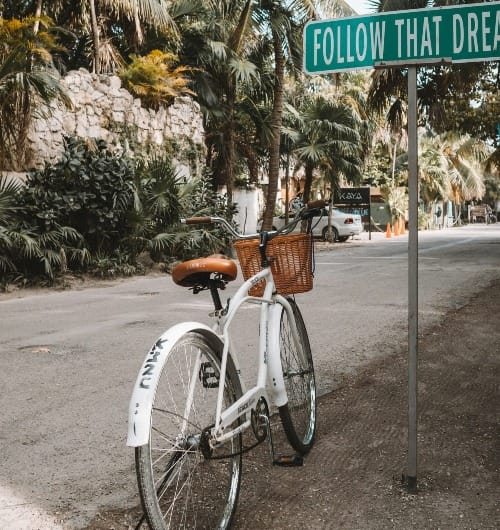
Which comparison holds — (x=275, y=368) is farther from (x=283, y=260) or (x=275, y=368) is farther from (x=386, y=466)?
(x=386, y=466)

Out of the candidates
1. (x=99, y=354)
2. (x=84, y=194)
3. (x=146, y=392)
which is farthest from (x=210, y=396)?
(x=84, y=194)

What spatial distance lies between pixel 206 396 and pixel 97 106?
45.6 ft

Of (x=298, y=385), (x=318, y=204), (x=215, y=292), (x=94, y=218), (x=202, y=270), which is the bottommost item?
(x=298, y=385)

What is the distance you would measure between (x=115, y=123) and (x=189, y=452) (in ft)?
47.4

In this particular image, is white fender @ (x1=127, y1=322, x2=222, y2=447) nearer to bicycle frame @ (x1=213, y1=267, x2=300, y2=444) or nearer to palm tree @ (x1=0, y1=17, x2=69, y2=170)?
bicycle frame @ (x1=213, y1=267, x2=300, y2=444)

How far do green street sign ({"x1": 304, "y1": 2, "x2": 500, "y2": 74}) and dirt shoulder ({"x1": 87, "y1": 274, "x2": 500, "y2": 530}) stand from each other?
2025 millimetres

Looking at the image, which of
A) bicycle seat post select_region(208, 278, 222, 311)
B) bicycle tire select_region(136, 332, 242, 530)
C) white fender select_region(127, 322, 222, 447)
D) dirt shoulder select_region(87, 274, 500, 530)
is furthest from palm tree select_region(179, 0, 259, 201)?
white fender select_region(127, 322, 222, 447)

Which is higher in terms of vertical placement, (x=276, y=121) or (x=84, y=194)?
(x=276, y=121)

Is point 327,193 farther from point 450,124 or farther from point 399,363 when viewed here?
point 399,363

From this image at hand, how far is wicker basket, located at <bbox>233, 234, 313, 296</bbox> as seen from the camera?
11.7 ft

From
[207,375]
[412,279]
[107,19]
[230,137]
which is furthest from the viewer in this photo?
[230,137]

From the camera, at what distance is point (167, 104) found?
18.3 m

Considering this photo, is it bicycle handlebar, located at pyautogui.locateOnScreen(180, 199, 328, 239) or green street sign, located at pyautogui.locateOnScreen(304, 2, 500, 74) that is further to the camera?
bicycle handlebar, located at pyautogui.locateOnScreen(180, 199, 328, 239)

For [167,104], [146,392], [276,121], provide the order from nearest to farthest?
[146,392] → [167,104] → [276,121]
